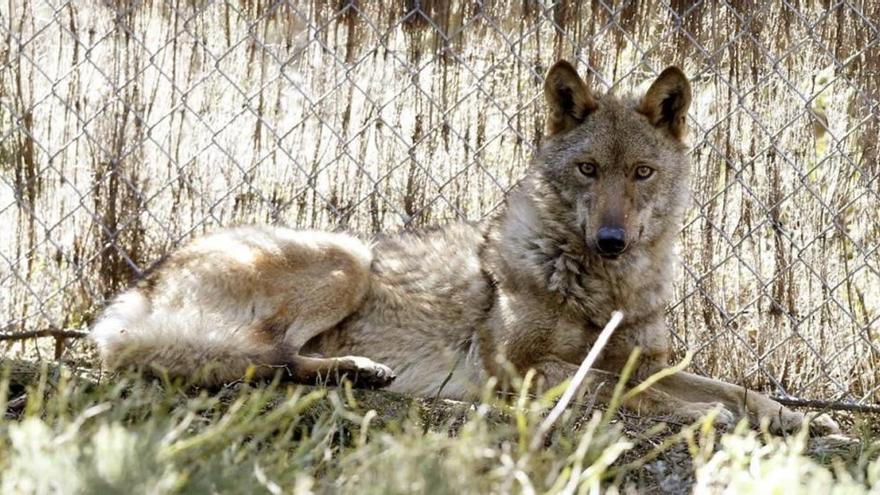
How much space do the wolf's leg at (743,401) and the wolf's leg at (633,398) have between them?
0.10 metres

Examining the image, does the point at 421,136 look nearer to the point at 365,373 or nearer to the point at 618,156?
the point at 618,156

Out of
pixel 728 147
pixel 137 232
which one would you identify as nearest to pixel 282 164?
pixel 137 232

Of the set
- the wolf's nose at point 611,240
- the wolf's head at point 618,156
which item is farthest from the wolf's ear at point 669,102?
the wolf's nose at point 611,240

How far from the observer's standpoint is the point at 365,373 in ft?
15.3

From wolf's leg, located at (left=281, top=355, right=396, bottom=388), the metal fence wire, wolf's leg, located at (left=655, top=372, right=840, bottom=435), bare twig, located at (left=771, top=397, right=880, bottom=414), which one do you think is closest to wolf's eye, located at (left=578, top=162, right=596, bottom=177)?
the metal fence wire

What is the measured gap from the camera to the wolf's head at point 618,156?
4805mm

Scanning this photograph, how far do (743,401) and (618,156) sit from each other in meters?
1.13

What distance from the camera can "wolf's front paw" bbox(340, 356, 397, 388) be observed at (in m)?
4.64

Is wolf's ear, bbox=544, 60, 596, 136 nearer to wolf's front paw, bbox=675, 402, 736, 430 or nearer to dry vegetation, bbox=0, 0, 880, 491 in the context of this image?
dry vegetation, bbox=0, 0, 880, 491

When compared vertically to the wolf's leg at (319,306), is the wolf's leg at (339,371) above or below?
below

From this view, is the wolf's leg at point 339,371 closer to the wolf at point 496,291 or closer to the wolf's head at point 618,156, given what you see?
the wolf at point 496,291

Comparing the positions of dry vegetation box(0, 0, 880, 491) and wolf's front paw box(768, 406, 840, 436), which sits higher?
dry vegetation box(0, 0, 880, 491)

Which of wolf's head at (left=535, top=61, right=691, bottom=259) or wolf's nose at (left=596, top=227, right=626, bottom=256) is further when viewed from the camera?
wolf's head at (left=535, top=61, right=691, bottom=259)

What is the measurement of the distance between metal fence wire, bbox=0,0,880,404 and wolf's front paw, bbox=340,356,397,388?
1.17 metres
